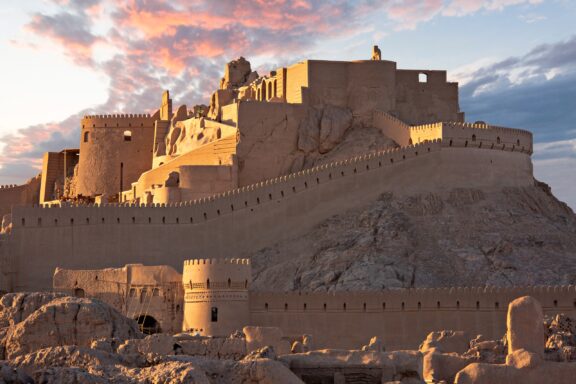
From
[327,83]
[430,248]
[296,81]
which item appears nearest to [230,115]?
[296,81]

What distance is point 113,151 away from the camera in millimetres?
61406

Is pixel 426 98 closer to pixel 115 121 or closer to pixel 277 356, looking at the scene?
pixel 115 121

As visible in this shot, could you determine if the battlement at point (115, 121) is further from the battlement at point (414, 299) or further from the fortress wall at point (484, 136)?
the battlement at point (414, 299)

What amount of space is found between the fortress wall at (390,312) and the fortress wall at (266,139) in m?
13.8

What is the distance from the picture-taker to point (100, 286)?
39000 millimetres

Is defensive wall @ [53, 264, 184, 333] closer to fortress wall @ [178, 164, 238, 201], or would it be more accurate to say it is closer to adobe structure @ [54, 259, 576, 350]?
adobe structure @ [54, 259, 576, 350]

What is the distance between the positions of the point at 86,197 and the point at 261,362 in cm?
4389

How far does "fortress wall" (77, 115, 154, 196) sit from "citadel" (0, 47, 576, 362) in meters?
0.07

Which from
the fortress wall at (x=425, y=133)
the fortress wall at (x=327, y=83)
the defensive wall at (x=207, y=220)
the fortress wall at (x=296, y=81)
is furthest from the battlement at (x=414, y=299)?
the fortress wall at (x=327, y=83)

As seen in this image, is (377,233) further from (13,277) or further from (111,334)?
(111,334)

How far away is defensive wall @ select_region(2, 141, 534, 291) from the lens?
43156 mm

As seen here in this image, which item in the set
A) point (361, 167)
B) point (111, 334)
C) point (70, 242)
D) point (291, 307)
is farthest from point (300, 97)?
point (111, 334)

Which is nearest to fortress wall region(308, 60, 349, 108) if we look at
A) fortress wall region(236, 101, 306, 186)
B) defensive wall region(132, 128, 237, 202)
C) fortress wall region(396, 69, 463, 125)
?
fortress wall region(236, 101, 306, 186)

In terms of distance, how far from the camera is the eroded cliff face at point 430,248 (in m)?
41.3
